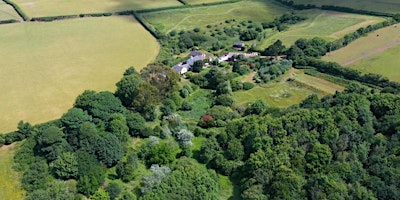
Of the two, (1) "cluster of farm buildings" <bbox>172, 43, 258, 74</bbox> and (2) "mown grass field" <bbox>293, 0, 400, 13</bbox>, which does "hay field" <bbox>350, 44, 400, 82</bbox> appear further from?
(2) "mown grass field" <bbox>293, 0, 400, 13</bbox>

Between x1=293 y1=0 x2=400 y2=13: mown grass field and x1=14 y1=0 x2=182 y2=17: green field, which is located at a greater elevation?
x1=293 y1=0 x2=400 y2=13: mown grass field

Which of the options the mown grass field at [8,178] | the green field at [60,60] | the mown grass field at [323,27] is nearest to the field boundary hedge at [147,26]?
the green field at [60,60]

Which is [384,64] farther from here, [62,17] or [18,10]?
[18,10]

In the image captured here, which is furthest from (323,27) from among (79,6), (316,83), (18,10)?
(18,10)

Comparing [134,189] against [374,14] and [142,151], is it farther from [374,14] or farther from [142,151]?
[374,14]

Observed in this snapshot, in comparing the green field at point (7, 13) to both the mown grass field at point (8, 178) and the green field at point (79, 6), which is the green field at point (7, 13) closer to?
the green field at point (79, 6)

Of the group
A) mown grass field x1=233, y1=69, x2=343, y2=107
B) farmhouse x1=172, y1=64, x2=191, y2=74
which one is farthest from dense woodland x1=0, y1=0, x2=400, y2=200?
farmhouse x1=172, y1=64, x2=191, y2=74
